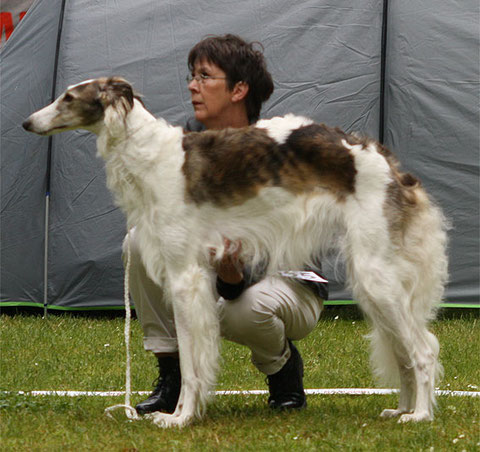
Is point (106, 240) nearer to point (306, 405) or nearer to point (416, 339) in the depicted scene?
point (306, 405)

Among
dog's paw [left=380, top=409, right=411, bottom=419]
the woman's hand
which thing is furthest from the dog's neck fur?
dog's paw [left=380, top=409, right=411, bottom=419]

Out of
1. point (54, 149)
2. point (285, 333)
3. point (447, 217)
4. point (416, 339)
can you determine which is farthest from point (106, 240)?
point (416, 339)

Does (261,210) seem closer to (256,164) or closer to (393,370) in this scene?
(256,164)

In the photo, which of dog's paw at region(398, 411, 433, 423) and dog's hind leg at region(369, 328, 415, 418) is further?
dog's hind leg at region(369, 328, 415, 418)

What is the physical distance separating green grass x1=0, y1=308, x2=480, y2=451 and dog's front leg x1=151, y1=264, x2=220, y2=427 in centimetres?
11

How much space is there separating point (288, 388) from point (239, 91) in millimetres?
1515

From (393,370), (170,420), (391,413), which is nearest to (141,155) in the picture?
(170,420)

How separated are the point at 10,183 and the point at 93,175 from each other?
83 centimetres

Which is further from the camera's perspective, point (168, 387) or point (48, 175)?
point (48, 175)

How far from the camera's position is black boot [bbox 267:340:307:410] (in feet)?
15.0

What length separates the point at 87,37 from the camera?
7785 millimetres

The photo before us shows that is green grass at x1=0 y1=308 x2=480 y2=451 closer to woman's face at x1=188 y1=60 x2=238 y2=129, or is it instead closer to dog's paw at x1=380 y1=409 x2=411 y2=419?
dog's paw at x1=380 y1=409 x2=411 y2=419

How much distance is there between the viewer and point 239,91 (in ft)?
15.2

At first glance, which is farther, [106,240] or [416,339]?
[106,240]
